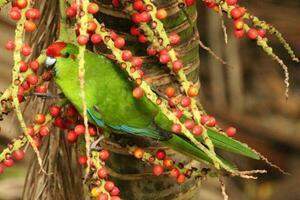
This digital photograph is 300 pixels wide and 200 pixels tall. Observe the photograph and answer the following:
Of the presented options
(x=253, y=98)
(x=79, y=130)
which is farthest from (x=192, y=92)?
(x=253, y=98)

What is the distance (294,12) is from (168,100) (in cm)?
195

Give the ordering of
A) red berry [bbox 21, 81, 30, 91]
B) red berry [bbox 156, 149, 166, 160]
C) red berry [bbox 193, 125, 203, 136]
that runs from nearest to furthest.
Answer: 1. red berry [bbox 193, 125, 203, 136]
2. red berry [bbox 21, 81, 30, 91]
3. red berry [bbox 156, 149, 166, 160]

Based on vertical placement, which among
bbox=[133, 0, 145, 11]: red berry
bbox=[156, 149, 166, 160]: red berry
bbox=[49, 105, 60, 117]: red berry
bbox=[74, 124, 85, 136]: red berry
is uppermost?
bbox=[133, 0, 145, 11]: red berry

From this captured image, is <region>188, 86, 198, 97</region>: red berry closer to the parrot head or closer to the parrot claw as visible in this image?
the parrot claw

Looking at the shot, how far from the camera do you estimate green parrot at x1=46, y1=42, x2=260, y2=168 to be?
1406mm

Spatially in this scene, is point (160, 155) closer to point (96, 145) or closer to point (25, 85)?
point (96, 145)

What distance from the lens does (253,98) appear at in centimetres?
347

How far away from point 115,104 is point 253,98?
7.04ft

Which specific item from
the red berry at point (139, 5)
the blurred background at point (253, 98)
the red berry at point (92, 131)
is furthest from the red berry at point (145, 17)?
the blurred background at point (253, 98)

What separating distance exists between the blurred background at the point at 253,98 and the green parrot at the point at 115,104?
136 centimetres

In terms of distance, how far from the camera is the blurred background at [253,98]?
2951 mm

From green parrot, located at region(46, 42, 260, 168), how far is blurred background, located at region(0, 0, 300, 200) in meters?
1.36

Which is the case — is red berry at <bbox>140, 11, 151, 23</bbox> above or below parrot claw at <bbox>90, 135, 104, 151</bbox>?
above

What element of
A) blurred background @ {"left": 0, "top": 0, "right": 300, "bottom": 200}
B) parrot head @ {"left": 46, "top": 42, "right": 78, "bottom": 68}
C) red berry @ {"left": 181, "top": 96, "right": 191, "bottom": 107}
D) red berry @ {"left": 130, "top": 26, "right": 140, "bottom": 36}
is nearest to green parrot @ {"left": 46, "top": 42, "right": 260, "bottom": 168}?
parrot head @ {"left": 46, "top": 42, "right": 78, "bottom": 68}
